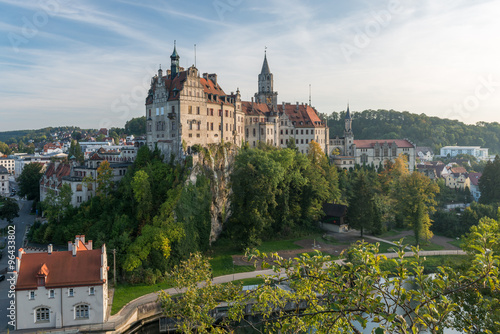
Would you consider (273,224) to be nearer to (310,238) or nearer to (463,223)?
(310,238)

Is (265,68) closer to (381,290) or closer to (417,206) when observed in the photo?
(417,206)

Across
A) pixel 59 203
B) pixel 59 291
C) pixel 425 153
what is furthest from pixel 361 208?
pixel 425 153

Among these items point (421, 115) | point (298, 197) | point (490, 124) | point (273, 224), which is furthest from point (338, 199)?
point (490, 124)

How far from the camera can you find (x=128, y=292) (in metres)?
Answer: 35.3

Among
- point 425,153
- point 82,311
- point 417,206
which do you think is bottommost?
point 82,311

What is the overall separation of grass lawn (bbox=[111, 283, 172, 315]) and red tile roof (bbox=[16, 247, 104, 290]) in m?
4.04

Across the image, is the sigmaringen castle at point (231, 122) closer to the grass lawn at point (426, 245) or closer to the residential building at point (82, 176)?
the residential building at point (82, 176)

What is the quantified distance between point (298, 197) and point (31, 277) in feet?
117

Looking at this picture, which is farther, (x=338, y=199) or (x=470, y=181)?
(x=470, y=181)

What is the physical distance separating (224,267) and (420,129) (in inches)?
4528

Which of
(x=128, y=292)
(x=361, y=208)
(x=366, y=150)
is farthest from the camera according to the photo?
(x=366, y=150)

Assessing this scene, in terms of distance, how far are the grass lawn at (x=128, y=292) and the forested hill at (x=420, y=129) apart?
94838 millimetres

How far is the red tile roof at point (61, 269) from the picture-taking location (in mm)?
29266

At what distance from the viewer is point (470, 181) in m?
85.9
